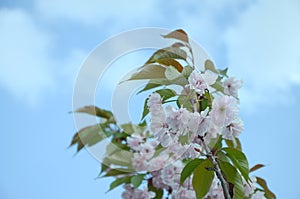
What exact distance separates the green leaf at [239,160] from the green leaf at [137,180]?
1.46 ft

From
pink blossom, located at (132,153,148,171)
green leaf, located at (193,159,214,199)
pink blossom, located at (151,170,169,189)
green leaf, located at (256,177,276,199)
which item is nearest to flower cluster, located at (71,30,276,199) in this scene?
green leaf, located at (193,159,214,199)

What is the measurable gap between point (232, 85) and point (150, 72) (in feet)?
0.71

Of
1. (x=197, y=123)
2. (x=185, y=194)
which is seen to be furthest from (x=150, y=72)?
(x=185, y=194)

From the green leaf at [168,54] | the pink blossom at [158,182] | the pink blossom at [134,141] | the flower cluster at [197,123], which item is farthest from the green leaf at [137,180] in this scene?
the green leaf at [168,54]

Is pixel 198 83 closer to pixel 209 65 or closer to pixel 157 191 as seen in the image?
pixel 209 65

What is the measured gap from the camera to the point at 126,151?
1084 mm

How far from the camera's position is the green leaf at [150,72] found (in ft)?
2.04

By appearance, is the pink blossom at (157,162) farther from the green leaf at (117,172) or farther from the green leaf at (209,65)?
the green leaf at (209,65)

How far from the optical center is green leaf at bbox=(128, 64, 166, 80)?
2.04 feet

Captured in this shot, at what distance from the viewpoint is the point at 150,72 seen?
2.06 feet

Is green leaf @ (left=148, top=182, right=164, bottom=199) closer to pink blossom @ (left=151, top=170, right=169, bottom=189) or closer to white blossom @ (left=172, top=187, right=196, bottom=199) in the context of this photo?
pink blossom @ (left=151, top=170, right=169, bottom=189)

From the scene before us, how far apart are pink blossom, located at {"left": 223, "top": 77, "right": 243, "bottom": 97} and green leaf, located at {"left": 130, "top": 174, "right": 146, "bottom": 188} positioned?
363 millimetres

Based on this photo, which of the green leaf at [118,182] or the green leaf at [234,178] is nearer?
the green leaf at [234,178]

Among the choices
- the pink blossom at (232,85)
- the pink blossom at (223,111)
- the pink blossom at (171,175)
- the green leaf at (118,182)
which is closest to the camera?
the pink blossom at (223,111)
